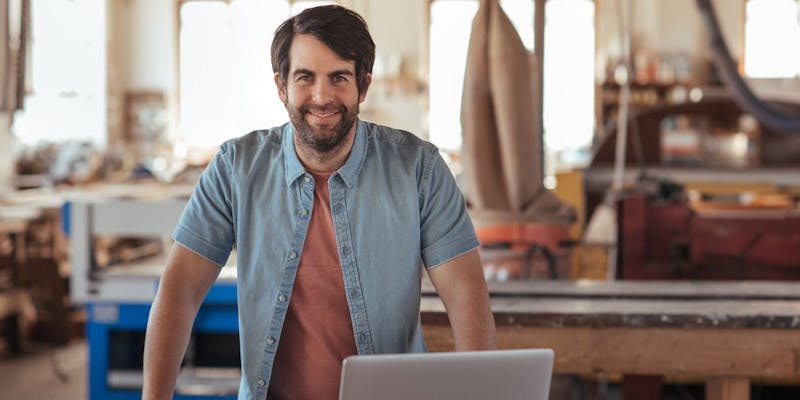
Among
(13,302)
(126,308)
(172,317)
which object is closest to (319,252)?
(172,317)

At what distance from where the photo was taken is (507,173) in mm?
2721

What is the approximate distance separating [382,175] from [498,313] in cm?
78

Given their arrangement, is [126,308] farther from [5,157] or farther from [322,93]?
[5,157]

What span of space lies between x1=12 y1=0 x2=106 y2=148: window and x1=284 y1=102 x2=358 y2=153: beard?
878 cm

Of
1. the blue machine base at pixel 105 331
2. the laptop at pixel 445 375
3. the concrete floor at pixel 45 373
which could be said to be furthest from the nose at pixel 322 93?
the concrete floor at pixel 45 373

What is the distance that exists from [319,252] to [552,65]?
11.5 metres

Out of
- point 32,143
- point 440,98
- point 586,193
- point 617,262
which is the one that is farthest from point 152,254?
point 440,98

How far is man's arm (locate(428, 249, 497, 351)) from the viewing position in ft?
5.34

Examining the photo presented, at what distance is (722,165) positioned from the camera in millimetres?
6324

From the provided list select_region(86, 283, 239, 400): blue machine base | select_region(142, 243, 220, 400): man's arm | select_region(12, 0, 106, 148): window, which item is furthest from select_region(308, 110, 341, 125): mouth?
select_region(12, 0, 106, 148): window

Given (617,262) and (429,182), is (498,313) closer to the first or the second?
(429,182)

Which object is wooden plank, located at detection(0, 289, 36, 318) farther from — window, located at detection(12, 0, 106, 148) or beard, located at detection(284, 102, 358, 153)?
beard, located at detection(284, 102, 358, 153)

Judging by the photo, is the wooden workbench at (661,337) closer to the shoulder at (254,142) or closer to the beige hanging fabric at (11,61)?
the shoulder at (254,142)

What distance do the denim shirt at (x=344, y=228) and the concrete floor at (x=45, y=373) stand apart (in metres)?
3.75
